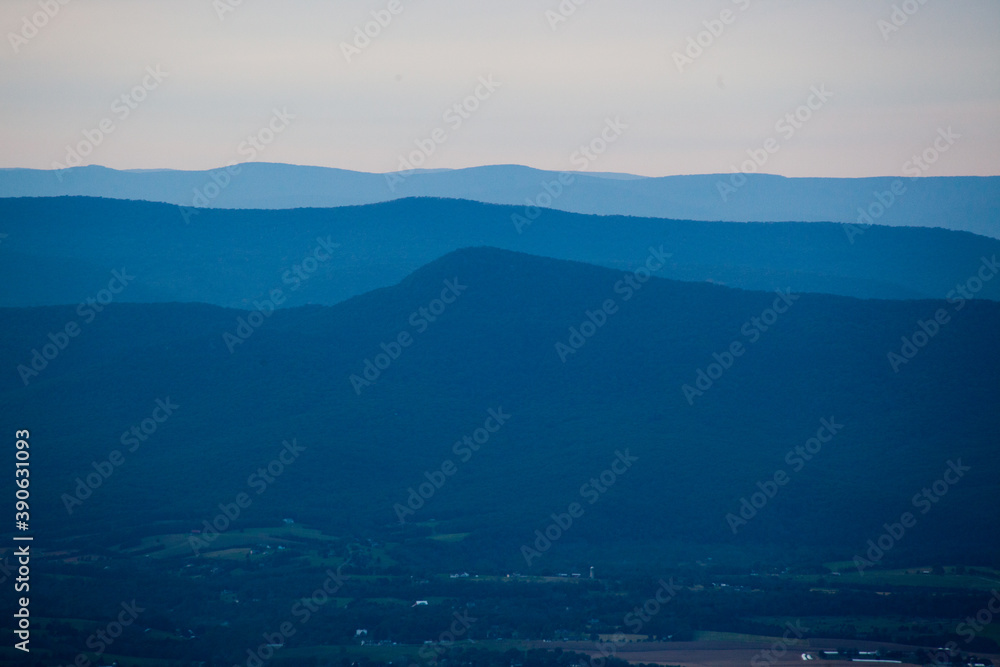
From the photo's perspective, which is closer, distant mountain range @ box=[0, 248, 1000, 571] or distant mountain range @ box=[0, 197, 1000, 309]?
distant mountain range @ box=[0, 248, 1000, 571]

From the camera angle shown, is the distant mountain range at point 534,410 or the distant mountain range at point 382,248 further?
the distant mountain range at point 382,248

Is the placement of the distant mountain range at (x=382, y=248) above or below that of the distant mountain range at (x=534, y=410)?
above

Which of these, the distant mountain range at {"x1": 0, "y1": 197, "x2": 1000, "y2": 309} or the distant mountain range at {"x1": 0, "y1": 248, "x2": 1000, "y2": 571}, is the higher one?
the distant mountain range at {"x1": 0, "y1": 197, "x2": 1000, "y2": 309}

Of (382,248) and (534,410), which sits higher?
(382,248)

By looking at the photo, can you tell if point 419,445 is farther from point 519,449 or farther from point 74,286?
point 74,286

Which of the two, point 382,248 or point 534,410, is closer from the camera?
point 534,410
